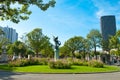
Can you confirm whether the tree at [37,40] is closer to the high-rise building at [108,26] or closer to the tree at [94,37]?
the tree at [94,37]

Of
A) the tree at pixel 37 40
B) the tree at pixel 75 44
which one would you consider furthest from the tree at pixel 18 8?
the tree at pixel 75 44

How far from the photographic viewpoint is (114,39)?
58.8 meters

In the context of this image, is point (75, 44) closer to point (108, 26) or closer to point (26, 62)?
point (26, 62)

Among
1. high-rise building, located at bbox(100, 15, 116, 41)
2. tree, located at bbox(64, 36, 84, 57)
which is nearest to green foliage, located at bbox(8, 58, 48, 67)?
tree, located at bbox(64, 36, 84, 57)

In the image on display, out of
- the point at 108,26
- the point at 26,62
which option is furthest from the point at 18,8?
the point at 108,26

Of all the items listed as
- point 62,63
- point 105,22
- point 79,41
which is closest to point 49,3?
point 62,63

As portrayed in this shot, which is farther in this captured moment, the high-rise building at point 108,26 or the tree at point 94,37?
the high-rise building at point 108,26

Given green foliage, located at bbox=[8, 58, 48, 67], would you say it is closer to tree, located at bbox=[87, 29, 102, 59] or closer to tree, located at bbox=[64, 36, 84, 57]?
tree, located at bbox=[87, 29, 102, 59]

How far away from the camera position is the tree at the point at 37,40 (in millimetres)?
73812

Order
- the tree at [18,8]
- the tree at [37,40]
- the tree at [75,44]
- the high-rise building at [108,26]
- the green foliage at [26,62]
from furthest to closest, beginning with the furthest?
the high-rise building at [108,26] → the tree at [75,44] → the tree at [37,40] → the green foliage at [26,62] → the tree at [18,8]

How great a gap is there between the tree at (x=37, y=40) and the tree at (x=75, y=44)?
1434 centimetres

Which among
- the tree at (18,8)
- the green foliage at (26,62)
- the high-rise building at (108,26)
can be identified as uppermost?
the high-rise building at (108,26)

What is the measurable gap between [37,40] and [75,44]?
60.2ft

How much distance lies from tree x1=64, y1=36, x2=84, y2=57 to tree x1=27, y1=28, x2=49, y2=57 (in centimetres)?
1434
